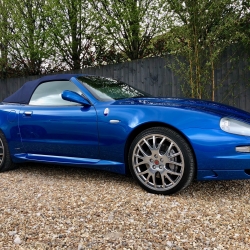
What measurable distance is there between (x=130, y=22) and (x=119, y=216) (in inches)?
283

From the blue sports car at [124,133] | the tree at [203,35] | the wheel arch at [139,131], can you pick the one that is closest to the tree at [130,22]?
the tree at [203,35]

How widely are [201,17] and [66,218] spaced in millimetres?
5046

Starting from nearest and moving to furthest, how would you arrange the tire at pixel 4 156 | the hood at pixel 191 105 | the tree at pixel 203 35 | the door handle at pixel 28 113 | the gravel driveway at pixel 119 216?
the gravel driveway at pixel 119 216
the hood at pixel 191 105
the door handle at pixel 28 113
the tire at pixel 4 156
the tree at pixel 203 35

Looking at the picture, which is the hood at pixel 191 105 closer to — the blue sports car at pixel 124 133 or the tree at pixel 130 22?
the blue sports car at pixel 124 133

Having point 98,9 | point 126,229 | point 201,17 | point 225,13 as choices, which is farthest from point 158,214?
point 98,9

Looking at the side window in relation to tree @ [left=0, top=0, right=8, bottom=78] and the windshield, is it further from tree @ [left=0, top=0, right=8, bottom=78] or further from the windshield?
tree @ [left=0, top=0, right=8, bottom=78]

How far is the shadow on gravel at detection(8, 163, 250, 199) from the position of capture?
326 centimetres

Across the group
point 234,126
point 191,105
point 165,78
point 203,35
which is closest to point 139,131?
point 191,105

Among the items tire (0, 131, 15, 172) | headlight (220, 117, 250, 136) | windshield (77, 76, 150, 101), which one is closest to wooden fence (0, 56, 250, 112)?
windshield (77, 76, 150, 101)

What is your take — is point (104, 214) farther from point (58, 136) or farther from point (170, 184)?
point (58, 136)

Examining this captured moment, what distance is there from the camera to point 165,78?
8.13 metres

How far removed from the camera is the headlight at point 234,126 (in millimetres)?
2934

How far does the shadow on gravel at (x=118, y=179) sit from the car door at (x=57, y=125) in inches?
15.2

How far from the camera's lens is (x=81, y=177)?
405 cm
